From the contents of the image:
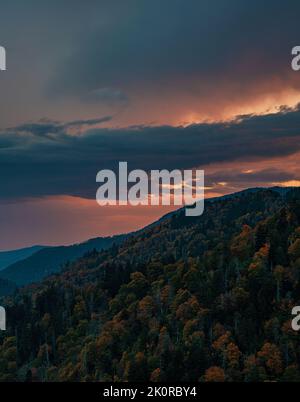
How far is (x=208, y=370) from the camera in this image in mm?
198875
